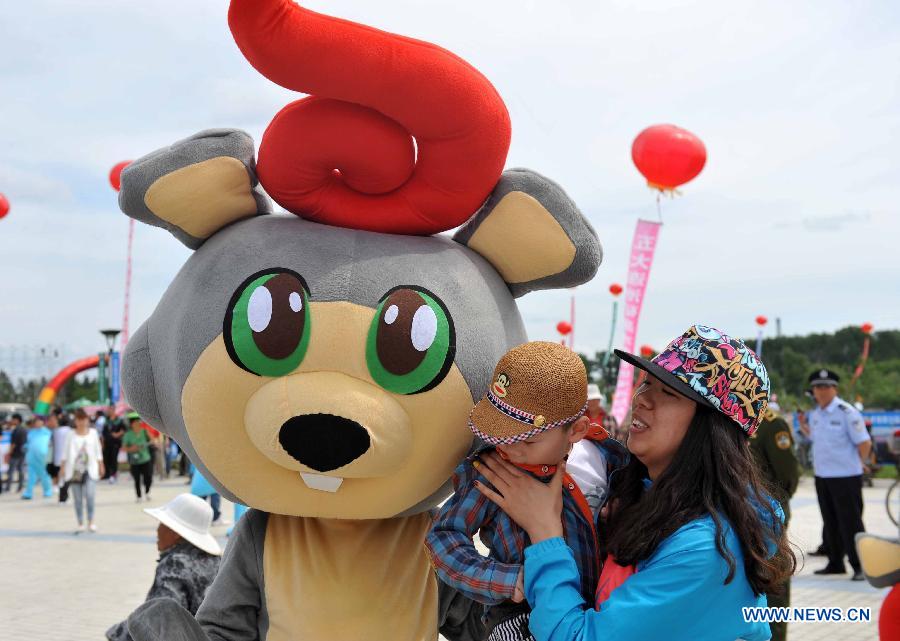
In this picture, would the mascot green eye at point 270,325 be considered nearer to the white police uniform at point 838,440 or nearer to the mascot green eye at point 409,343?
the mascot green eye at point 409,343

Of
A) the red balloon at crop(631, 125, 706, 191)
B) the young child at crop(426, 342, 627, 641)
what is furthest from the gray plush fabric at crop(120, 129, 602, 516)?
the red balloon at crop(631, 125, 706, 191)

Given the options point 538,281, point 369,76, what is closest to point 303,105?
point 369,76

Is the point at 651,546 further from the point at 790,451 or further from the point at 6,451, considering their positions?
the point at 6,451

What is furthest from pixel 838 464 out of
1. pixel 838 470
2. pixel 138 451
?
pixel 138 451

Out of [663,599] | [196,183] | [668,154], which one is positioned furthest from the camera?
[668,154]

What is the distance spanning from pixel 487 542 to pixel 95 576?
273 inches

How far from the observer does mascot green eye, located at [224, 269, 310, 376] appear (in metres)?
2.33

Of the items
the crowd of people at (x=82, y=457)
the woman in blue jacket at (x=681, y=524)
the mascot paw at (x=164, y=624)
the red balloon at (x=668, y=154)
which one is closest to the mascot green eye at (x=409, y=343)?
the woman in blue jacket at (x=681, y=524)

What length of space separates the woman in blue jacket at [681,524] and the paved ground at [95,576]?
2579 mm

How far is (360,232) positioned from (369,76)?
46 cm

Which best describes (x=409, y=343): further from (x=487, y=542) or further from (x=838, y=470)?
(x=838, y=470)

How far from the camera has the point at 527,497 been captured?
2.09 m

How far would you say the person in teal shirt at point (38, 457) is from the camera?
15375 mm

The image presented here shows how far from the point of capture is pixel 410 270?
8.14 feet
